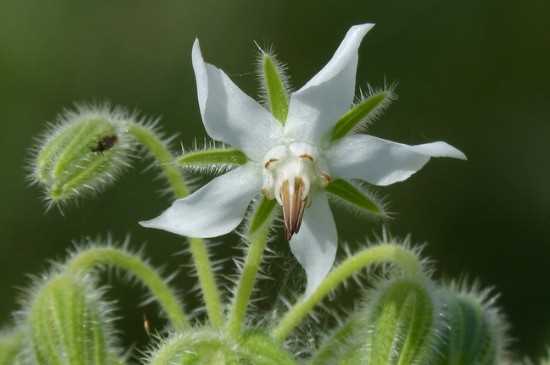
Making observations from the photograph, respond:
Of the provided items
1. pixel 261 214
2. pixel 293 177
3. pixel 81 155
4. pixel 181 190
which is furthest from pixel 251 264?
pixel 81 155

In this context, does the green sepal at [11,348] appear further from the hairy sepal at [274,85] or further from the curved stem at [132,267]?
the hairy sepal at [274,85]

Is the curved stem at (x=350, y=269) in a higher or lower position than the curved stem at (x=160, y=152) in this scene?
lower

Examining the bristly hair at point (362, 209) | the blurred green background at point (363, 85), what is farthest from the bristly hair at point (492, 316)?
the blurred green background at point (363, 85)

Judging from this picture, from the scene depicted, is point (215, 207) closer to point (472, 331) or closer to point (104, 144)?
point (104, 144)

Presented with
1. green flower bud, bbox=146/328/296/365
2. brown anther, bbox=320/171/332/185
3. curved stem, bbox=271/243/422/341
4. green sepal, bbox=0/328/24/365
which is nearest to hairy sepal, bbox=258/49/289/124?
brown anther, bbox=320/171/332/185

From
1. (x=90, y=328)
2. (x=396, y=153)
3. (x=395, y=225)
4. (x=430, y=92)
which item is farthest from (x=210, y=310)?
(x=430, y=92)

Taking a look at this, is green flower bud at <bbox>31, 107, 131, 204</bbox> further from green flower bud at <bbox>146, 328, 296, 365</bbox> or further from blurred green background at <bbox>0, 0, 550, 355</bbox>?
blurred green background at <bbox>0, 0, 550, 355</bbox>

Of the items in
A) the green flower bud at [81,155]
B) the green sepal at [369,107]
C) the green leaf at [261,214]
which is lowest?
the green leaf at [261,214]
